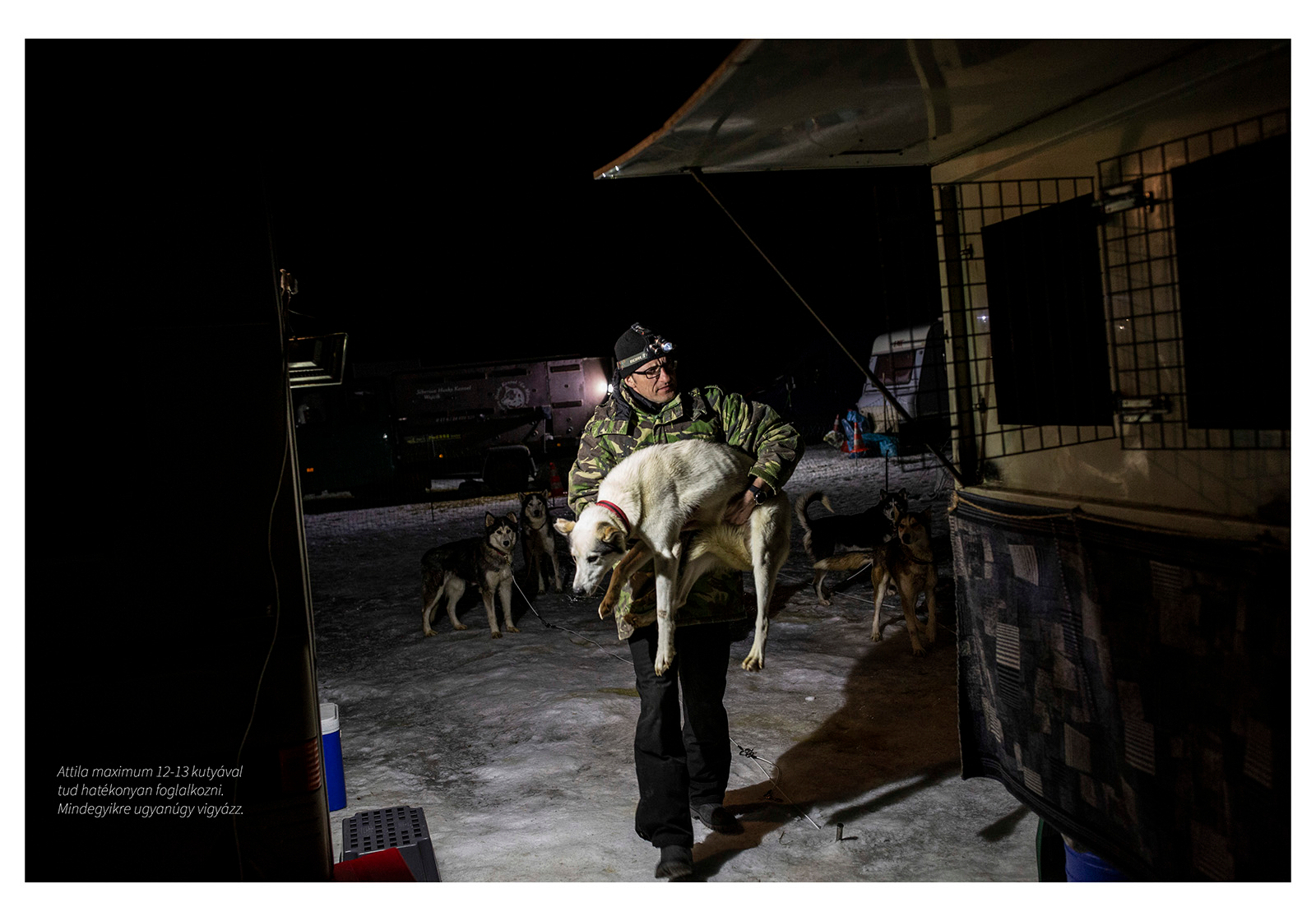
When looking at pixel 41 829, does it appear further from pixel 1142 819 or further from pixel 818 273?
pixel 818 273

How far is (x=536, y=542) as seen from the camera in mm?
8680

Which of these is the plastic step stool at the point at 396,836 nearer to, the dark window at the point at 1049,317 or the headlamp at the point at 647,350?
the headlamp at the point at 647,350

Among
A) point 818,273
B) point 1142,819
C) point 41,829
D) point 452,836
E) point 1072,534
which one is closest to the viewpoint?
point 41,829

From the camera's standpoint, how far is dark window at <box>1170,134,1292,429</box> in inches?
83.5

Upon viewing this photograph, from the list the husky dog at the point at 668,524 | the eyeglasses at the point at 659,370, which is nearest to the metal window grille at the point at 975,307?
the husky dog at the point at 668,524

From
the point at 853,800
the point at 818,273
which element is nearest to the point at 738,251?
the point at 818,273

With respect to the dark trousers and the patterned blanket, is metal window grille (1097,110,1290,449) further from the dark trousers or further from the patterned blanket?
the dark trousers

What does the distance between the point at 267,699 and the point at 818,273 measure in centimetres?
3641

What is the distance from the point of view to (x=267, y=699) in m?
2.43

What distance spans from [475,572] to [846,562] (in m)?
3.24

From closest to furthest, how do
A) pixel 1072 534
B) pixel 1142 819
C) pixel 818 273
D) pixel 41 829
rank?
pixel 41 829
pixel 1142 819
pixel 1072 534
pixel 818 273

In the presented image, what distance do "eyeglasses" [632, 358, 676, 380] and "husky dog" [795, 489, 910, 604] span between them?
3989mm

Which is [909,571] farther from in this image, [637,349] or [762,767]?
[637,349]

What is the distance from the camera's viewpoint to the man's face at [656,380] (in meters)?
3.27
